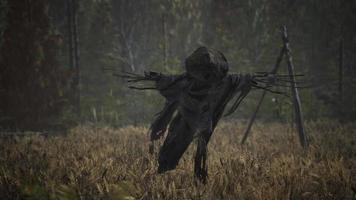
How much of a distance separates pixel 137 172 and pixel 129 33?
27728mm

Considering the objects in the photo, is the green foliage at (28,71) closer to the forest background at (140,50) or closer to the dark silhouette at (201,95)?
the forest background at (140,50)

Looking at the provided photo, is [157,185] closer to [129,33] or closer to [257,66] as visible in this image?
[257,66]

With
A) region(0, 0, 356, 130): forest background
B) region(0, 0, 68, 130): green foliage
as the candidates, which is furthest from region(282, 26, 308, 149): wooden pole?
region(0, 0, 68, 130): green foliage

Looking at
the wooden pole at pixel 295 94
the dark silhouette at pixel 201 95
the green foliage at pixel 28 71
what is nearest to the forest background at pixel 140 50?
the green foliage at pixel 28 71

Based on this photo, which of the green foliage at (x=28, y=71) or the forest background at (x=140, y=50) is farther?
the forest background at (x=140, y=50)

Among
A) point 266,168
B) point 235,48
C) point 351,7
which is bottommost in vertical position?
point 266,168

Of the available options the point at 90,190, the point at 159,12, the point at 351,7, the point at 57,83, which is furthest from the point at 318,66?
the point at 90,190

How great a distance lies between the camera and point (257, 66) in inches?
885

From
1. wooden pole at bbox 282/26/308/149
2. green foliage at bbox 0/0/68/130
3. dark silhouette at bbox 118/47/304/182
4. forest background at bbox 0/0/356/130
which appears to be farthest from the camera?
forest background at bbox 0/0/356/130

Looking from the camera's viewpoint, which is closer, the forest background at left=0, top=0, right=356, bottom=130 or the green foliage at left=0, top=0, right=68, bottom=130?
the green foliage at left=0, top=0, right=68, bottom=130

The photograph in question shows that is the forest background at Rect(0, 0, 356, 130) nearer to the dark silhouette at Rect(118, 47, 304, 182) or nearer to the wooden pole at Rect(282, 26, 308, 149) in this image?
the wooden pole at Rect(282, 26, 308, 149)

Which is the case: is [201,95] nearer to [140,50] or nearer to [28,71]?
[28,71]

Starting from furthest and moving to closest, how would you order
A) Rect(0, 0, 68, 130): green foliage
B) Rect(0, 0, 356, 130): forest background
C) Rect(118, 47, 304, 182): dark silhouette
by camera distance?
Rect(0, 0, 356, 130): forest background, Rect(0, 0, 68, 130): green foliage, Rect(118, 47, 304, 182): dark silhouette

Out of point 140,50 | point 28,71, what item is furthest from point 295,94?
point 140,50
